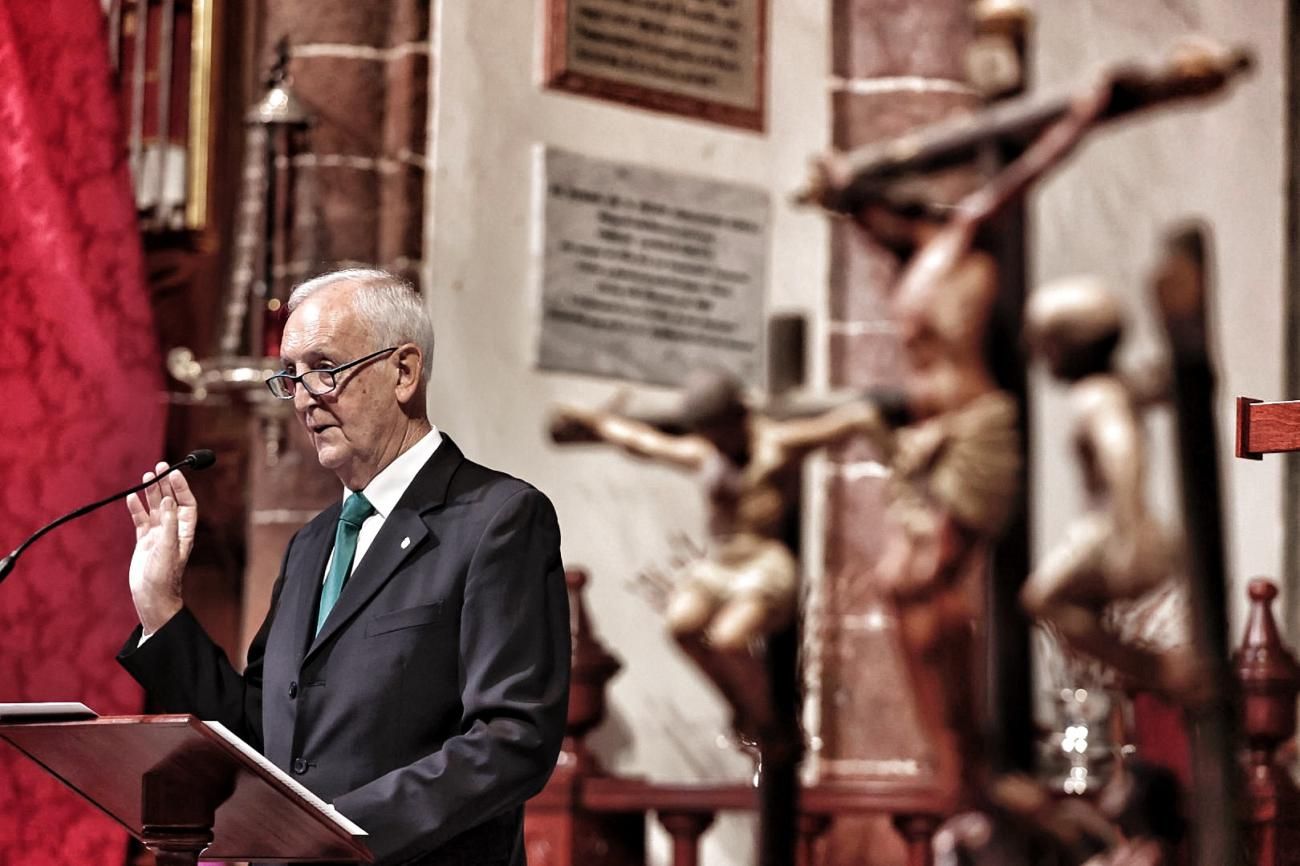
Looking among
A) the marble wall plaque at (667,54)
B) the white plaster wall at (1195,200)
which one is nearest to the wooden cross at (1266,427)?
the white plaster wall at (1195,200)

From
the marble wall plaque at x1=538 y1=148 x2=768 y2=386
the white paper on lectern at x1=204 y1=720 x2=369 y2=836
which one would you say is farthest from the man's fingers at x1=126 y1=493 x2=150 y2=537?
the marble wall plaque at x1=538 y1=148 x2=768 y2=386

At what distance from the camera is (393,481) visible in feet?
10.5

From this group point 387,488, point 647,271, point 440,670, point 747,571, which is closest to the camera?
point 747,571

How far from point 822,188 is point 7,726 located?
5.96ft

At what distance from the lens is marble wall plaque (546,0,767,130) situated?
6285mm

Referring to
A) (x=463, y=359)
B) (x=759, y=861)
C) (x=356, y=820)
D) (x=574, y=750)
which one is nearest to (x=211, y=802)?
(x=356, y=820)

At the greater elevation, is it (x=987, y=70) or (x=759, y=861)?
(x=987, y=70)

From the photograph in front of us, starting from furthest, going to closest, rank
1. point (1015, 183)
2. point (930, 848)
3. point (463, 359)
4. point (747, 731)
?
1. point (463, 359)
2. point (930, 848)
3. point (747, 731)
4. point (1015, 183)

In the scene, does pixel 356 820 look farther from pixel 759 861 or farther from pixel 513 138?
pixel 513 138

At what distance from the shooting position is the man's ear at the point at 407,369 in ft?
10.6

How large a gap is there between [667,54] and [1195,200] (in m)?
1.88

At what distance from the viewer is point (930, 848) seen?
5.34m

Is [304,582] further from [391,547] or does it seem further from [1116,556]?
[1116,556]

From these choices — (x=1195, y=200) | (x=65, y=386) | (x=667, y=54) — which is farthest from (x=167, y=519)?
(x=1195, y=200)
